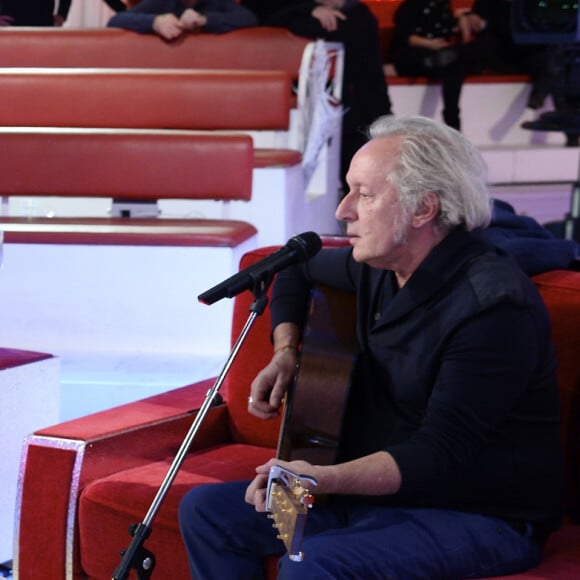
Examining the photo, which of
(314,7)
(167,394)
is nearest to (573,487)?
(167,394)

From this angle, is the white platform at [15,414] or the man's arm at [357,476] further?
the white platform at [15,414]

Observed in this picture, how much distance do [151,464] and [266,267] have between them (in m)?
0.75

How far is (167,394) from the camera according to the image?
8.43ft

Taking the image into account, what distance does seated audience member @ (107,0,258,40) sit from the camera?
5758 millimetres

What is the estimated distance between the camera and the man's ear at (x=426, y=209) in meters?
1.86

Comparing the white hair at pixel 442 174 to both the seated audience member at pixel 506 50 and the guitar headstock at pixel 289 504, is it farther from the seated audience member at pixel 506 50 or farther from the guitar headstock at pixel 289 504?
the seated audience member at pixel 506 50

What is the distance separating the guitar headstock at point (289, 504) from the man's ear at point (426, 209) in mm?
469

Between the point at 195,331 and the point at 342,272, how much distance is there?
1.91 meters

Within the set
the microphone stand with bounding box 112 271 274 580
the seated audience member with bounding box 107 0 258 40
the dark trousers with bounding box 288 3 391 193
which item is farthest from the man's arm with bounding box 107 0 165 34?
the microphone stand with bounding box 112 271 274 580

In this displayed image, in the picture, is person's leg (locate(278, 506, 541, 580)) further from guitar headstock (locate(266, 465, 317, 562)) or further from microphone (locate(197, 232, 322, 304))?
microphone (locate(197, 232, 322, 304))

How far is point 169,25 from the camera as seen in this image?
19.0ft

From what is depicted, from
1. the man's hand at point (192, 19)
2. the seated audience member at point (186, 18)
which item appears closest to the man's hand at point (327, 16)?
the seated audience member at point (186, 18)

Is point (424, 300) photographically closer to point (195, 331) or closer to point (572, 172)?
point (195, 331)

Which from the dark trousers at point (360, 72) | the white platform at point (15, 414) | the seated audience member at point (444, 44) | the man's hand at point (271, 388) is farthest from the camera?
the seated audience member at point (444, 44)
